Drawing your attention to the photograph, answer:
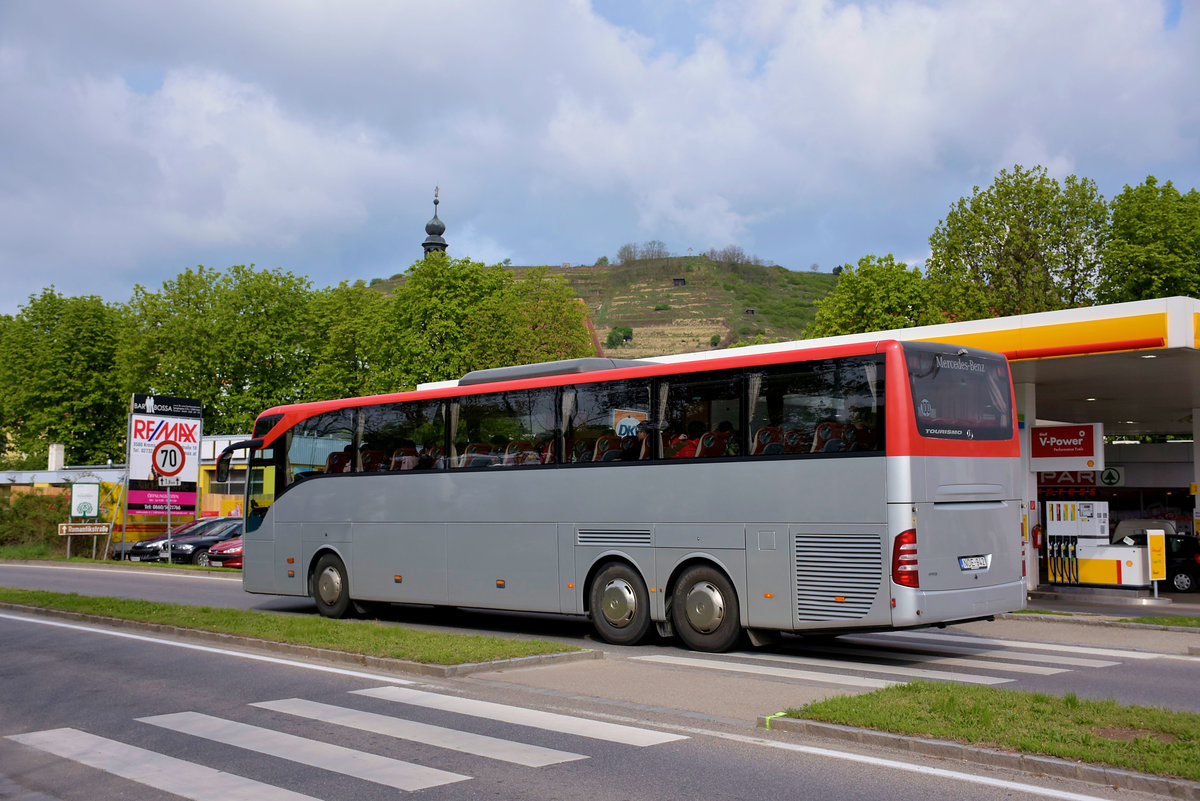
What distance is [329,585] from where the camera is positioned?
17453 mm

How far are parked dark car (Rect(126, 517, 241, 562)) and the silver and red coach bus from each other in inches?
749

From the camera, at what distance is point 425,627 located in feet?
52.6

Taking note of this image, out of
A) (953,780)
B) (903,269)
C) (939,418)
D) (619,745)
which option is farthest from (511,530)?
(903,269)

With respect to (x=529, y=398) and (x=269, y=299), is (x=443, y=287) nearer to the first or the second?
(x=269, y=299)

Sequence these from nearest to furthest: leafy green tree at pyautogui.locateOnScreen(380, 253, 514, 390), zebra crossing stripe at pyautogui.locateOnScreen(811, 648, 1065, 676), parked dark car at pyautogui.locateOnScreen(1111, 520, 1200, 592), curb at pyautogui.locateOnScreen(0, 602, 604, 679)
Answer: curb at pyautogui.locateOnScreen(0, 602, 604, 679) < zebra crossing stripe at pyautogui.locateOnScreen(811, 648, 1065, 676) < parked dark car at pyautogui.locateOnScreen(1111, 520, 1200, 592) < leafy green tree at pyautogui.locateOnScreen(380, 253, 514, 390)

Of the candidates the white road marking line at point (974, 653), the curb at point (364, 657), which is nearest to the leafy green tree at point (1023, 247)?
the white road marking line at point (974, 653)

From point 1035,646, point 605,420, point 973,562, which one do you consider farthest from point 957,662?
point 605,420

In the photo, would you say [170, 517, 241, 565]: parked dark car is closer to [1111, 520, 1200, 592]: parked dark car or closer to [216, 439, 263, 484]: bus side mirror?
[216, 439, 263, 484]: bus side mirror

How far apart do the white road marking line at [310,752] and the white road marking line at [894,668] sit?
5.67m

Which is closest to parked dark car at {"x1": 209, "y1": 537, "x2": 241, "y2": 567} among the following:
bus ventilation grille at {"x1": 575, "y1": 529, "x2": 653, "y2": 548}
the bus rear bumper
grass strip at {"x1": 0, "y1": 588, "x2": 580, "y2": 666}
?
grass strip at {"x1": 0, "y1": 588, "x2": 580, "y2": 666}

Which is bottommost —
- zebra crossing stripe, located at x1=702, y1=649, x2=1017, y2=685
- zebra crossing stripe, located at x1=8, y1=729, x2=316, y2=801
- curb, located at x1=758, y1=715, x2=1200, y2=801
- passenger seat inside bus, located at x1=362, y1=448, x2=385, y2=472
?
zebra crossing stripe, located at x1=8, y1=729, x2=316, y2=801

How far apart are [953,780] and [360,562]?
467 inches

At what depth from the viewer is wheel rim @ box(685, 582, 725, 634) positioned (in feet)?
41.2

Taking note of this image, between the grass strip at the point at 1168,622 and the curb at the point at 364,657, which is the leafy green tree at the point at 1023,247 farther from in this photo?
the curb at the point at 364,657
